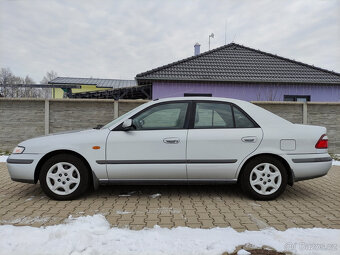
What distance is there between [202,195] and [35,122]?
651cm

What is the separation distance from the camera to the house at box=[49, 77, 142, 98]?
1709 centimetres

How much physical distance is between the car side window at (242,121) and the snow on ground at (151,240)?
1.59 metres

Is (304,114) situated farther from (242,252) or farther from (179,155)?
(242,252)

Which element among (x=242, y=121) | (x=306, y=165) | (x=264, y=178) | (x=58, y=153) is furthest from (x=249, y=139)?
(x=58, y=153)

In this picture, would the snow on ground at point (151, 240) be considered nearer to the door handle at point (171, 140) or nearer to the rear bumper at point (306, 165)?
the rear bumper at point (306, 165)

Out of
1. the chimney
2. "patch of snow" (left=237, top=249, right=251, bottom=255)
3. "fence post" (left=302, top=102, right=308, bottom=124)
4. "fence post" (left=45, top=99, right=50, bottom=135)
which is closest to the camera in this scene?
"patch of snow" (left=237, top=249, right=251, bottom=255)

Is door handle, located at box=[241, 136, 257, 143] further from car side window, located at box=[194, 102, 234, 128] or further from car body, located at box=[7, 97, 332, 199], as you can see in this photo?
car side window, located at box=[194, 102, 234, 128]

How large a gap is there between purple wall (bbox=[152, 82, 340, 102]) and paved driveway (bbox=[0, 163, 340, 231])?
7.89 meters

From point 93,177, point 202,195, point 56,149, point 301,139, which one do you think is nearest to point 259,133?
point 301,139

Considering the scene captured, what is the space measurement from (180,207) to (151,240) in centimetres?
112

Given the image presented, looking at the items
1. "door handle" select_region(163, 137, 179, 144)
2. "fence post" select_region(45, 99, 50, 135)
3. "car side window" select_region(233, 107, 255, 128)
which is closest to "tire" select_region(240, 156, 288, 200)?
"car side window" select_region(233, 107, 255, 128)

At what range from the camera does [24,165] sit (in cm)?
383

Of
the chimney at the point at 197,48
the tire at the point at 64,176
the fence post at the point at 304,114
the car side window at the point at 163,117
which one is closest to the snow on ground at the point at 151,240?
the tire at the point at 64,176

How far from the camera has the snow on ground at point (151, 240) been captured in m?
2.42
